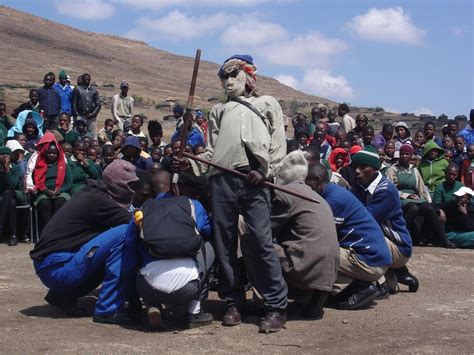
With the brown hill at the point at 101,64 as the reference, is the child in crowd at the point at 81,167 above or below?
below

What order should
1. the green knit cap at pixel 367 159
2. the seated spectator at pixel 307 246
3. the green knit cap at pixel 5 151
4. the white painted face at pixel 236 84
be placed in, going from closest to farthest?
the white painted face at pixel 236 84 < the seated spectator at pixel 307 246 < the green knit cap at pixel 367 159 < the green knit cap at pixel 5 151

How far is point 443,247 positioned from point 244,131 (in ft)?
21.0

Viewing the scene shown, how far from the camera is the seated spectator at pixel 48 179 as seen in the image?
1110 centimetres

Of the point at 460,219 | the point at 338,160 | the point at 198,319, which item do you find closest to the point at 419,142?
the point at 338,160

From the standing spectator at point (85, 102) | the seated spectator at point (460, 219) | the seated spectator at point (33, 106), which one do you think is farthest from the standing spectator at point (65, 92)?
the seated spectator at point (460, 219)

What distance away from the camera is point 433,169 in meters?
12.6

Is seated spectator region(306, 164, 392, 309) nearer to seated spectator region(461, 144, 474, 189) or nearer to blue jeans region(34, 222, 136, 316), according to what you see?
blue jeans region(34, 222, 136, 316)

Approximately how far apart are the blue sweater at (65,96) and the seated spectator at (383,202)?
10.2m

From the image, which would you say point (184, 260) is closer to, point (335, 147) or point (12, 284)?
point (12, 284)

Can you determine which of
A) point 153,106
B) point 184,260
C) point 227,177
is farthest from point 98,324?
point 153,106

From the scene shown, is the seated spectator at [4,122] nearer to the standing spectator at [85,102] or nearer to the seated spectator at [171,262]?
the standing spectator at [85,102]

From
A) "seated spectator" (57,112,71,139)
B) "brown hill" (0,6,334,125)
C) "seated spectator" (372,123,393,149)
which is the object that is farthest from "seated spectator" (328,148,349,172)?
"brown hill" (0,6,334,125)

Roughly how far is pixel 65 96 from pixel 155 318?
11.3 m

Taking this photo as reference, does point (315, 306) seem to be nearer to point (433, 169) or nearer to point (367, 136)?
point (433, 169)
